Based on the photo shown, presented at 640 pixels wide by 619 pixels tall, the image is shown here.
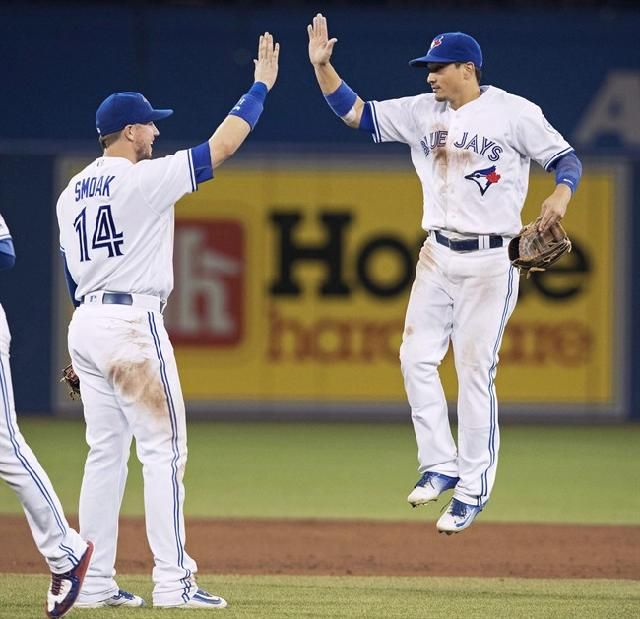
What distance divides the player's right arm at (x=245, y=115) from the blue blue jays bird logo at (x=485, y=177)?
1.01m

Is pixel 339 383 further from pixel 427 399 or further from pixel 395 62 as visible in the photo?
pixel 427 399

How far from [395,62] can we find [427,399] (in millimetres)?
11814

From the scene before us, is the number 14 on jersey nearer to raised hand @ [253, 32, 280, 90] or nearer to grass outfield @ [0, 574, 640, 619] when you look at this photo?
raised hand @ [253, 32, 280, 90]

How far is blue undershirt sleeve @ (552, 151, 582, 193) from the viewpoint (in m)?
6.29

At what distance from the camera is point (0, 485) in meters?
10.9

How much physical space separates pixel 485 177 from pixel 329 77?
2.82ft

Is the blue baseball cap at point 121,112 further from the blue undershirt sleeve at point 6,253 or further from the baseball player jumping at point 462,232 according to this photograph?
the baseball player jumping at point 462,232

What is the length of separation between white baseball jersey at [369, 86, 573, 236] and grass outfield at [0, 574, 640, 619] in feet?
5.48

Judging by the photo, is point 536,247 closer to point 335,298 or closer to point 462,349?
point 462,349

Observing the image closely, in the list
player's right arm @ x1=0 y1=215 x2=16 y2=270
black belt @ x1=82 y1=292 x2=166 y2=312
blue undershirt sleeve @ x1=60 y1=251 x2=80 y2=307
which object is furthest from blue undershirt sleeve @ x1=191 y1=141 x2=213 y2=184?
player's right arm @ x1=0 y1=215 x2=16 y2=270

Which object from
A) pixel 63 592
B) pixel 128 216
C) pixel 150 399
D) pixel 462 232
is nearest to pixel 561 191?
pixel 462 232

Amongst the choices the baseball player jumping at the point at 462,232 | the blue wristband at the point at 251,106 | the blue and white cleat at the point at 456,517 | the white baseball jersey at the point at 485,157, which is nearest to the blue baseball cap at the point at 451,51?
the baseball player jumping at the point at 462,232

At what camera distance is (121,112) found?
5926mm

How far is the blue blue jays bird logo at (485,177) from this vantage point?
21.2 feet
